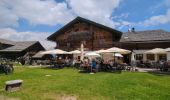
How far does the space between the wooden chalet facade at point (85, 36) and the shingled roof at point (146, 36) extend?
58.7 inches

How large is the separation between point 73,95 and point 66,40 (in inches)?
1002

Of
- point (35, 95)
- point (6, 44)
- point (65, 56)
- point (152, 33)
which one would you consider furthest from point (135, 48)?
point (6, 44)

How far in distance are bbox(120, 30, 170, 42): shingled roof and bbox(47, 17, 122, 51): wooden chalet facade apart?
4.89ft

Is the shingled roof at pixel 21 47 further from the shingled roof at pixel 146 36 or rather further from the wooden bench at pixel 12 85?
the wooden bench at pixel 12 85

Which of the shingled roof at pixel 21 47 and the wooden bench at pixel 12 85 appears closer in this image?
the wooden bench at pixel 12 85

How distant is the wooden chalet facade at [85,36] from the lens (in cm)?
3200

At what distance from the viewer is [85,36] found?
110 ft

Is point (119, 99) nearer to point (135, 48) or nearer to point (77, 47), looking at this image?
point (135, 48)

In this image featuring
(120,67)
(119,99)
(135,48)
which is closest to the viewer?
(119,99)

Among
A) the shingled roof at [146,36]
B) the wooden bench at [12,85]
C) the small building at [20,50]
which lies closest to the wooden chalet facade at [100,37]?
the shingled roof at [146,36]

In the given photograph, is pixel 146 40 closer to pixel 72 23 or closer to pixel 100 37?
pixel 100 37

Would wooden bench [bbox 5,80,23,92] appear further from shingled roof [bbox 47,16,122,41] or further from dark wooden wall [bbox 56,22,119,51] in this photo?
dark wooden wall [bbox 56,22,119,51]

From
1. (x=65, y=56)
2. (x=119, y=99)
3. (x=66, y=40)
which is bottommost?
(x=119, y=99)

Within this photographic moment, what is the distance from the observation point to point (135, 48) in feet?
100
